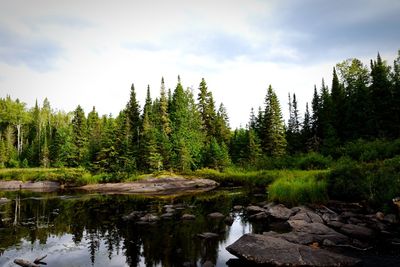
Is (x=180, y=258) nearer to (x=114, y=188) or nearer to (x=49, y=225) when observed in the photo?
(x=49, y=225)

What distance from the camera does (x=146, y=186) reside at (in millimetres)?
44594

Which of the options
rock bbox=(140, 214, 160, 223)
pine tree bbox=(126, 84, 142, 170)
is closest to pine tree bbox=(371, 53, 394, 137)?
rock bbox=(140, 214, 160, 223)

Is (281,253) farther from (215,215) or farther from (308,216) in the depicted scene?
(215,215)

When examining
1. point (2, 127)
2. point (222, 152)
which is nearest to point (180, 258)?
point (222, 152)

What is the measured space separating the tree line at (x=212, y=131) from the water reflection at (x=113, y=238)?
29717mm

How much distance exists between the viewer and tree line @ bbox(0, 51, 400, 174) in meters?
52.9

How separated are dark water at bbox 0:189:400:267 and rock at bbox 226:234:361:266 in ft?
1.99

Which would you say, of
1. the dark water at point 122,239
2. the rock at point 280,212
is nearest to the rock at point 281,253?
the dark water at point 122,239

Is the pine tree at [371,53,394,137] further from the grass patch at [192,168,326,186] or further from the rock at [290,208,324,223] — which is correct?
the rock at [290,208,324,223]

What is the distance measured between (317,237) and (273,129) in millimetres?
51866

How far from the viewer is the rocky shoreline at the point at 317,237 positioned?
11.4 meters

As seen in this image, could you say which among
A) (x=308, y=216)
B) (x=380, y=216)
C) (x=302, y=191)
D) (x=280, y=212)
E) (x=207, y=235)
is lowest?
(x=207, y=235)

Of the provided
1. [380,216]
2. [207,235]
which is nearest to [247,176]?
[380,216]

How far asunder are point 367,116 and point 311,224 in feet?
145
